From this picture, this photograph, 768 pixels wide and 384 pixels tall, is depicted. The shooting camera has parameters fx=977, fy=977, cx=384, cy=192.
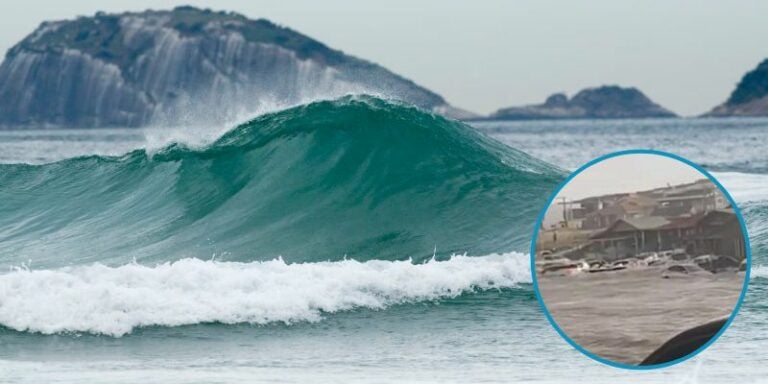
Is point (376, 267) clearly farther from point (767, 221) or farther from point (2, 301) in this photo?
point (767, 221)

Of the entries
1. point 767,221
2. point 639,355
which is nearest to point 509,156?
point 767,221

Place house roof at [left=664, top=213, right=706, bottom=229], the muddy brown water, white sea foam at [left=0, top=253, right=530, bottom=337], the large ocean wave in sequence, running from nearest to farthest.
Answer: house roof at [left=664, top=213, right=706, bottom=229] → the muddy brown water → white sea foam at [left=0, top=253, right=530, bottom=337] → the large ocean wave

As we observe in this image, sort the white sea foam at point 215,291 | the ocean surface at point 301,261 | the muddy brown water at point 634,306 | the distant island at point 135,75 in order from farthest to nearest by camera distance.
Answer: the distant island at point 135,75, the white sea foam at point 215,291, the ocean surface at point 301,261, the muddy brown water at point 634,306

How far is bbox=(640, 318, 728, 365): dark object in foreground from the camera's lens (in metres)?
3.64

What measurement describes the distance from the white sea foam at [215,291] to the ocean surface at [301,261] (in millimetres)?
15

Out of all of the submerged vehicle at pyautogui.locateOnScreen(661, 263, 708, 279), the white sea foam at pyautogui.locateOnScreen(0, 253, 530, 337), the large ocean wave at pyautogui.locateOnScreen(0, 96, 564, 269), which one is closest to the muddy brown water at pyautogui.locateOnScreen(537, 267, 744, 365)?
the submerged vehicle at pyautogui.locateOnScreen(661, 263, 708, 279)

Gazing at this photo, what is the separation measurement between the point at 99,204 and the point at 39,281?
6.24 m

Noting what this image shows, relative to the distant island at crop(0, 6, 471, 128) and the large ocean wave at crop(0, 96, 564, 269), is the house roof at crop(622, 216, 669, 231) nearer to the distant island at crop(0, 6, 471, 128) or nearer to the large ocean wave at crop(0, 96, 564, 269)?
the large ocean wave at crop(0, 96, 564, 269)

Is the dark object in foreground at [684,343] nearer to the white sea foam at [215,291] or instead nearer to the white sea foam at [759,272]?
the white sea foam at [215,291]

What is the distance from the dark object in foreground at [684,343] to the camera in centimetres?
364

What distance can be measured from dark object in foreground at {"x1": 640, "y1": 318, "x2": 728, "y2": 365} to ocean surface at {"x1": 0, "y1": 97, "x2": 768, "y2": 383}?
1.18 metres

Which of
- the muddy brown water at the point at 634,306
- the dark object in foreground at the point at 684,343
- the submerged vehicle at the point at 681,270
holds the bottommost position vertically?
the dark object in foreground at the point at 684,343

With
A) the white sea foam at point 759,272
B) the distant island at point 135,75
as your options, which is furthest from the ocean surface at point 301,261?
the distant island at point 135,75

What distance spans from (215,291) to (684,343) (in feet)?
13.1
